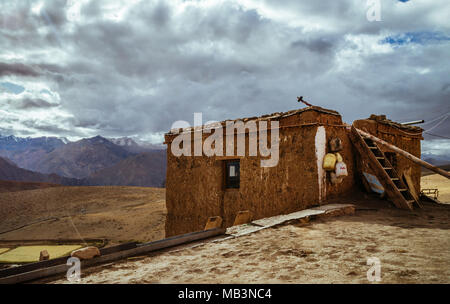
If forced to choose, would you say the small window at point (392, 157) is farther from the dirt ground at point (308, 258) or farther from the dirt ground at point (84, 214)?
the dirt ground at point (84, 214)

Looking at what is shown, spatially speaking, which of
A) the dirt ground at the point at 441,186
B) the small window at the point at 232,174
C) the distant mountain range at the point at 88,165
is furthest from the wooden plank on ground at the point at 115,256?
the distant mountain range at the point at 88,165

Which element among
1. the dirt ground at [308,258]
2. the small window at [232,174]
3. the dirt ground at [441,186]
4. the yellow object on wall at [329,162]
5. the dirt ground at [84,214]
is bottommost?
the dirt ground at [84,214]

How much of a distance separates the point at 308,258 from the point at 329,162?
3.15 metres

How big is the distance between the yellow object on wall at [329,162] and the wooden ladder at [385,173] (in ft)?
3.37

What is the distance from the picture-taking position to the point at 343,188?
6008 millimetres

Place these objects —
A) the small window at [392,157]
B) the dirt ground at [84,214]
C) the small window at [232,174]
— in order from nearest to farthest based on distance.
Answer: the small window at [232,174]
the small window at [392,157]
the dirt ground at [84,214]

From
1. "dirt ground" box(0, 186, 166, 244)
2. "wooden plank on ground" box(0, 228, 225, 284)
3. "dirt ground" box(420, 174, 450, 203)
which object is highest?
"wooden plank on ground" box(0, 228, 225, 284)

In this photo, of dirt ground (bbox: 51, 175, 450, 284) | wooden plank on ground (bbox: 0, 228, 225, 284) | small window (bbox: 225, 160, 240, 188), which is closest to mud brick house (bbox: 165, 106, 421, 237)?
small window (bbox: 225, 160, 240, 188)

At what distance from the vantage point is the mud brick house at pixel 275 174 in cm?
567

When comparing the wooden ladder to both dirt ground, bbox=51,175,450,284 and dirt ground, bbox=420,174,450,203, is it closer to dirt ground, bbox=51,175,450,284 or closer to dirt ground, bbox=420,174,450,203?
dirt ground, bbox=51,175,450,284

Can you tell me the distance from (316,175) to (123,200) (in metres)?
21.1

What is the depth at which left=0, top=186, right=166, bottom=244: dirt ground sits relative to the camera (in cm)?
1392

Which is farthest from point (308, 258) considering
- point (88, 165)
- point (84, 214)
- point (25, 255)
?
point (88, 165)
